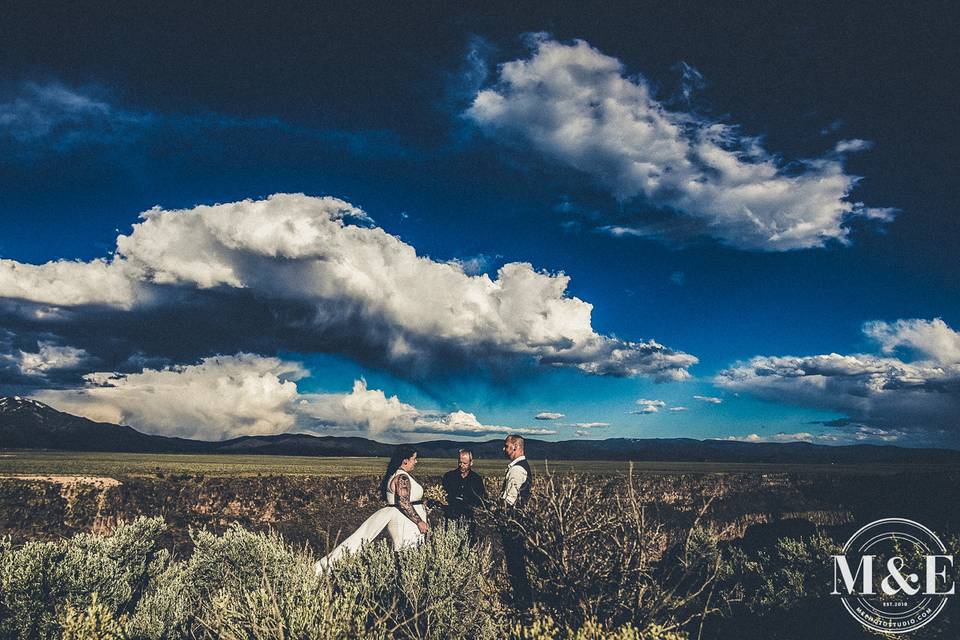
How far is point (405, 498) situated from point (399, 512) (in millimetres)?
229

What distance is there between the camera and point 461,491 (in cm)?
865

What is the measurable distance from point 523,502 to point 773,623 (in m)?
5.06

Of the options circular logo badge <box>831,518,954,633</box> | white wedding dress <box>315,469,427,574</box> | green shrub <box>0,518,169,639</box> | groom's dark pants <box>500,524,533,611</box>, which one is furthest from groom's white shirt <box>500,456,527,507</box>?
green shrub <box>0,518,169,639</box>

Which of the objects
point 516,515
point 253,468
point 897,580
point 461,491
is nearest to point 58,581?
point 461,491

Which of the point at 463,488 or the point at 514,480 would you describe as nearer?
the point at 514,480

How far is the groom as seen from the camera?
6.05 metres

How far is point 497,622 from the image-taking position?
19.2ft

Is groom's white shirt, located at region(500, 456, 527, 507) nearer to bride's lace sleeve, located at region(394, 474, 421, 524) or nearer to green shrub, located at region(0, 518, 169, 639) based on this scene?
bride's lace sleeve, located at region(394, 474, 421, 524)

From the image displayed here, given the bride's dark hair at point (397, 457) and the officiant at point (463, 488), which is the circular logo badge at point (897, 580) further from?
the bride's dark hair at point (397, 457)

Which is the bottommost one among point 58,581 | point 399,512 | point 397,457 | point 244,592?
point 58,581

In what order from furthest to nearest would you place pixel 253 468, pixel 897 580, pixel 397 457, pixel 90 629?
pixel 253 468 < pixel 397 457 < pixel 897 580 < pixel 90 629

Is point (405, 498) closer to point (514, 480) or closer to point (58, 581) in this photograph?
point (514, 480)

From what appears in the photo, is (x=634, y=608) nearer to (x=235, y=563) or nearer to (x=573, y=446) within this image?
(x=235, y=563)

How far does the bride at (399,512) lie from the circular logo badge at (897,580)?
17.8ft
